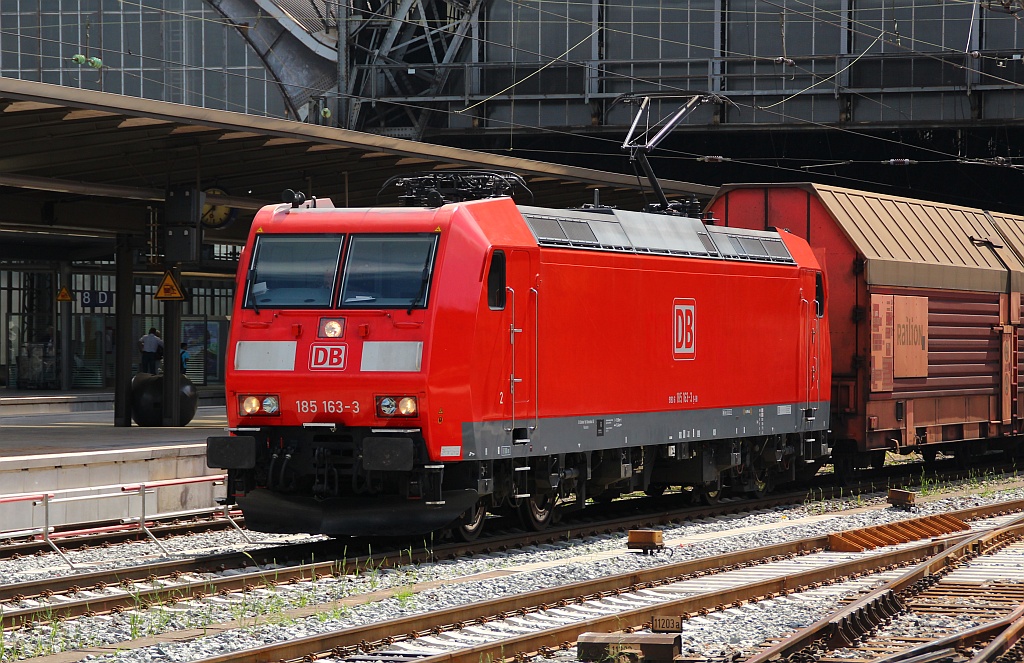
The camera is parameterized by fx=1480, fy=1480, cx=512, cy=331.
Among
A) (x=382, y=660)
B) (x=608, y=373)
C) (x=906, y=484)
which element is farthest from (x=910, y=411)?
(x=382, y=660)

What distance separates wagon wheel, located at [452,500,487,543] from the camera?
14320 millimetres

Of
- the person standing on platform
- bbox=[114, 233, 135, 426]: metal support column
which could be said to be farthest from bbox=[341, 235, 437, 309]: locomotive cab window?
the person standing on platform

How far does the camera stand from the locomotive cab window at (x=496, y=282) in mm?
13645

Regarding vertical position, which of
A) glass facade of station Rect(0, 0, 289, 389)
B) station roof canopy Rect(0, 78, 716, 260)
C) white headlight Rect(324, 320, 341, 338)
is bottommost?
white headlight Rect(324, 320, 341, 338)

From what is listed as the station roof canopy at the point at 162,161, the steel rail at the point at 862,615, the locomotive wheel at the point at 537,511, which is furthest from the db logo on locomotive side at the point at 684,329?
the station roof canopy at the point at 162,161

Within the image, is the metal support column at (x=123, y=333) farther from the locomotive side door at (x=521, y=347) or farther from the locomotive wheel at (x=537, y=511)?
the locomotive side door at (x=521, y=347)

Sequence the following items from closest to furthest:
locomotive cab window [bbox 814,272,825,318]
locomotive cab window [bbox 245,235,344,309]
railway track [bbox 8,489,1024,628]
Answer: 1. railway track [bbox 8,489,1024,628]
2. locomotive cab window [bbox 245,235,344,309]
3. locomotive cab window [bbox 814,272,825,318]

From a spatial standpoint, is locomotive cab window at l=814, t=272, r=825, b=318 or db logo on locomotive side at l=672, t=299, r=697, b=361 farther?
locomotive cab window at l=814, t=272, r=825, b=318

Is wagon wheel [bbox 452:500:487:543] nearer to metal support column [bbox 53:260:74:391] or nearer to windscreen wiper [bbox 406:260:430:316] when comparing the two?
windscreen wiper [bbox 406:260:430:316]

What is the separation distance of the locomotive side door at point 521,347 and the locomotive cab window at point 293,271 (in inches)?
66.1

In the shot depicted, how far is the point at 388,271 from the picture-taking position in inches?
535

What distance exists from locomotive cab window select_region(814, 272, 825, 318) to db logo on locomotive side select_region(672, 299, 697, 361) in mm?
3387

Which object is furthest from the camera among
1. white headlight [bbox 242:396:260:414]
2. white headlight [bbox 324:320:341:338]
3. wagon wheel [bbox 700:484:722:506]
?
wagon wheel [bbox 700:484:722:506]

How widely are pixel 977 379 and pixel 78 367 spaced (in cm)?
2522
